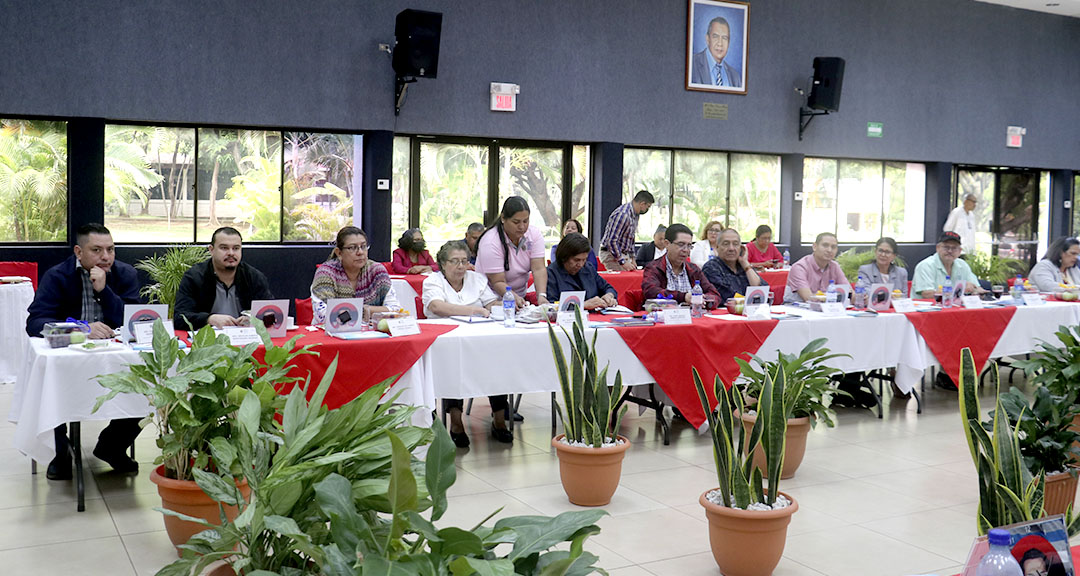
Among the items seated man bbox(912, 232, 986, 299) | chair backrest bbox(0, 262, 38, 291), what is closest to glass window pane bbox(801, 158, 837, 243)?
seated man bbox(912, 232, 986, 299)

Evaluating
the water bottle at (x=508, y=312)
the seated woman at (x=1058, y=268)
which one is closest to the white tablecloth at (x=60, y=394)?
the water bottle at (x=508, y=312)

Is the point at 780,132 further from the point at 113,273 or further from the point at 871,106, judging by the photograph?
the point at 113,273

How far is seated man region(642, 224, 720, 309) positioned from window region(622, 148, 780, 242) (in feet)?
19.0

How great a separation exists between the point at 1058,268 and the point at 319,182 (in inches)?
280

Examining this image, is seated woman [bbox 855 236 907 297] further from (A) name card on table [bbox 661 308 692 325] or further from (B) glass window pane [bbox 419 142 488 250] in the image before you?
(B) glass window pane [bbox 419 142 488 250]

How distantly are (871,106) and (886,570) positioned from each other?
11.1 metres

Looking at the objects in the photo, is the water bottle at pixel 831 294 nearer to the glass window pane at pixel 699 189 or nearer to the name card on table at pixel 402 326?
the name card on table at pixel 402 326

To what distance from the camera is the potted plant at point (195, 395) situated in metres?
2.87

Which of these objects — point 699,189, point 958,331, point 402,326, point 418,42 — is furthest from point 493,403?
point 699,189

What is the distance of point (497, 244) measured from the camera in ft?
19.0

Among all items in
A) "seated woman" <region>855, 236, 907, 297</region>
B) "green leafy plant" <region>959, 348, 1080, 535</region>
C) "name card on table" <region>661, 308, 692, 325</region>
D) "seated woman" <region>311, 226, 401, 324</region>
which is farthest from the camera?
"seated woman" <region>855, 236, 907, 297</region>

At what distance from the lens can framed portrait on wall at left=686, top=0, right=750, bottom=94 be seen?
1176cm

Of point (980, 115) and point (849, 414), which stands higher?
point (980, 115)

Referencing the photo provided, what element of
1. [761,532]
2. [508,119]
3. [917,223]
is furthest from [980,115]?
[761,532]
